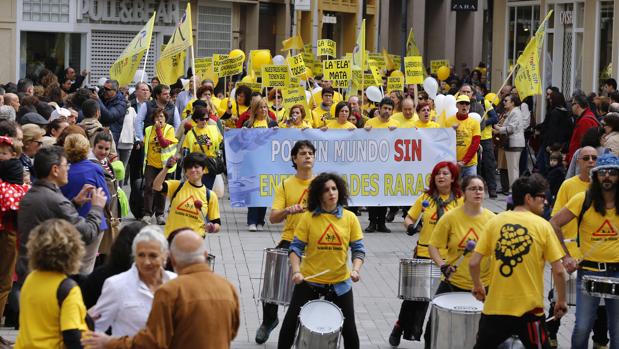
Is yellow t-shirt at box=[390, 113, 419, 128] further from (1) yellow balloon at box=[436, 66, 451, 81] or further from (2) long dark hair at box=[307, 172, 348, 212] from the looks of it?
(1) yellow balloon at box=[436, 66, 451, 81]

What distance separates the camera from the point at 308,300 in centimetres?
1034

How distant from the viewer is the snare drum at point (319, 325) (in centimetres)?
969

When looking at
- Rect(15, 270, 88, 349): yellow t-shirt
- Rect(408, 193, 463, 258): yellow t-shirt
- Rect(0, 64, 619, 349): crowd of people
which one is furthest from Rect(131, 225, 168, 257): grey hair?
Rect(408, 193, 463, 258): yellow t-shirt

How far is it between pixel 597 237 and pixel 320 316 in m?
2.14

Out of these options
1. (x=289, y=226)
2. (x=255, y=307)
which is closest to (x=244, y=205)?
(x=255, y=307)

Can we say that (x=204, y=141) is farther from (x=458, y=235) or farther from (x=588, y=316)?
(x=588, y=316)

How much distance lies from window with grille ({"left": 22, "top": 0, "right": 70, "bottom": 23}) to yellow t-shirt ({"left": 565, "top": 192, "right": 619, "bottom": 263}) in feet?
81.0

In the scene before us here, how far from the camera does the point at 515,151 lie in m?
23.3

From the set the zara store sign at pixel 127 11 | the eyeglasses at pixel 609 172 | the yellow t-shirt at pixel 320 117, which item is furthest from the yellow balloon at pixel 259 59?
the eyeglasses at pixel 609 172

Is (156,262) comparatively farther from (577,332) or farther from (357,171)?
(357,171)

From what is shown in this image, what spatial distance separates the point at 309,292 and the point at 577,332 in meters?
1.99

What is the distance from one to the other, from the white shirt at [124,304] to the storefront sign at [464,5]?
28.2 metres

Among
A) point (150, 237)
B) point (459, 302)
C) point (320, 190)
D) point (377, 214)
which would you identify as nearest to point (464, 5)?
point (377, 214)

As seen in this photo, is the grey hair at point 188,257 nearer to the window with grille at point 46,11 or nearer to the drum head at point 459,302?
the drum head at point 459,302
